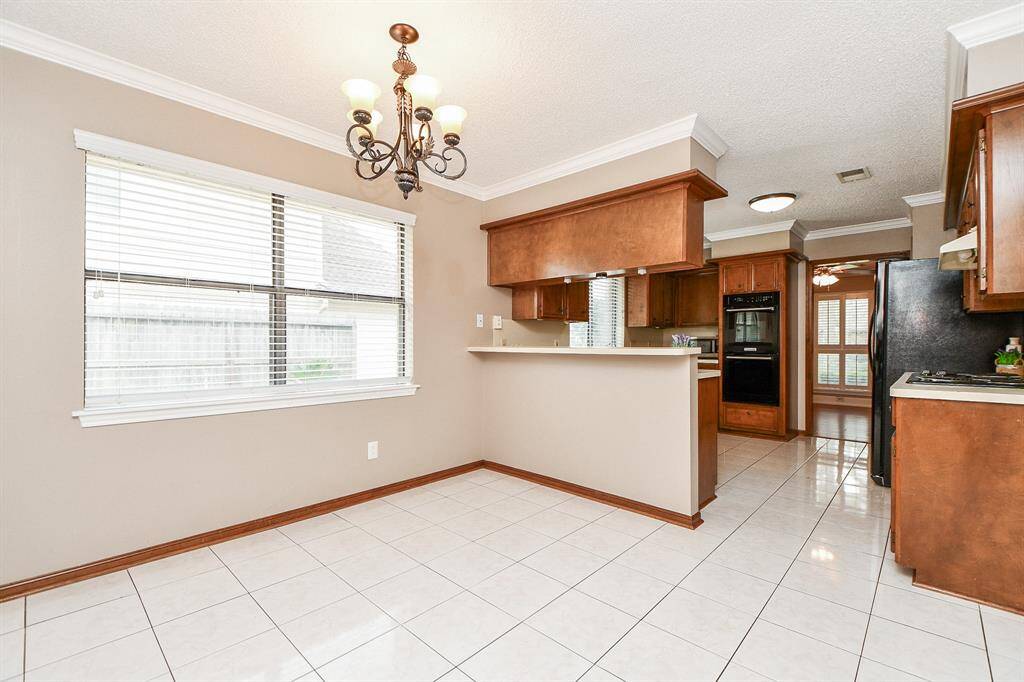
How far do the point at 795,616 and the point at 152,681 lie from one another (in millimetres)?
2505

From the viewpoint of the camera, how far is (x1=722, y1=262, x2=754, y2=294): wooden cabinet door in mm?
5770

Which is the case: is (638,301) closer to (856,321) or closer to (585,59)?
(585,59)

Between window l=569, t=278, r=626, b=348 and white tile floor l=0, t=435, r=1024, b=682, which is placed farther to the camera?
window l=569, t=278, r=626, b=348

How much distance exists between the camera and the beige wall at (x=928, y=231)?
4.39 m

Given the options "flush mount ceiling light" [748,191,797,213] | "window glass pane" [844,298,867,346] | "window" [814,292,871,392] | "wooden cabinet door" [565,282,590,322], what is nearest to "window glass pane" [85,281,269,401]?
"wooden cabinet door" [565,282,590,322]

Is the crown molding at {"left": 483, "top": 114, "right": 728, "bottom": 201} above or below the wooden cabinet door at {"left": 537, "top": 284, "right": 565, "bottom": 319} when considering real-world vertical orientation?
above

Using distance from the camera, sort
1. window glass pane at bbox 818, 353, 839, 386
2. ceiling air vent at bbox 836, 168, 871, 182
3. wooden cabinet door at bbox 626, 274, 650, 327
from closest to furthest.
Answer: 1. ceiling air vent at bbox 836, 168, 871, 182
2. wooden cabinet door at bbox 626, 274, 650, 327
3. window glass pane at bbox 818, 353, 839, 386

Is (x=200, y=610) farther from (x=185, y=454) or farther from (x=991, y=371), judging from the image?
(x=991, y=371)

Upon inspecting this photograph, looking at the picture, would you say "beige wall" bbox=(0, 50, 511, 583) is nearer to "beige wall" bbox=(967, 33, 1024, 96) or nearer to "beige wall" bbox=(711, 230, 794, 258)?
"beige wall" bbox=(967, 33, 1024, 96)

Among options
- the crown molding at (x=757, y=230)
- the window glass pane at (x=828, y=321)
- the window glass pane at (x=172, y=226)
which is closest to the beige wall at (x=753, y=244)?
the crown molding at (x=757, y=230)

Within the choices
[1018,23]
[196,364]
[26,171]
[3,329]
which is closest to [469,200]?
[196,364]

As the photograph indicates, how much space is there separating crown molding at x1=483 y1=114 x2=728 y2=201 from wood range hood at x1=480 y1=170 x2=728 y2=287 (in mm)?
258

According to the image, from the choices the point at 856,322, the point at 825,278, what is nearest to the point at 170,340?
the point at 825,278

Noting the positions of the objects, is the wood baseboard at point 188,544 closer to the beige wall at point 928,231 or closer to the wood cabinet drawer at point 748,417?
the wood cabinet drawer at point 748,417
